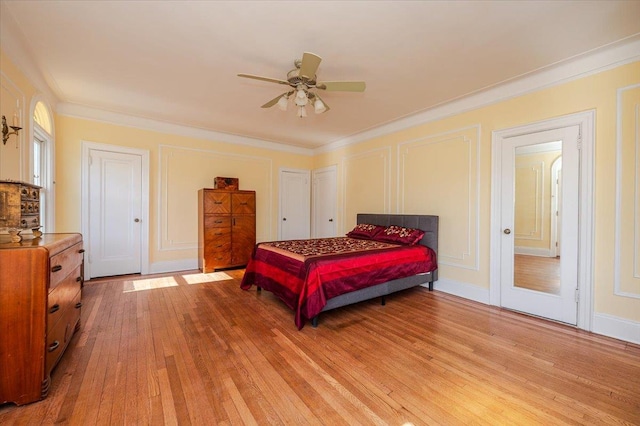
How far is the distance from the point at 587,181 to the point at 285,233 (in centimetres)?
508

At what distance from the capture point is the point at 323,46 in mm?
2508

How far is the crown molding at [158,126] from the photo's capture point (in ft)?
13.5

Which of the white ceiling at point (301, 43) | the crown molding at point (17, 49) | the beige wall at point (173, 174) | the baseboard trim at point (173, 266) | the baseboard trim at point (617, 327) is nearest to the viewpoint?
the white ceiling at point (301, 43)

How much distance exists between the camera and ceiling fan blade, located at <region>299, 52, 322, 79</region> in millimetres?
2078

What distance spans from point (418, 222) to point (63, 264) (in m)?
3.99

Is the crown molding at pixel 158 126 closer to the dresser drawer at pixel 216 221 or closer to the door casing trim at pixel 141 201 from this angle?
the door casing trim at pixel 141 201

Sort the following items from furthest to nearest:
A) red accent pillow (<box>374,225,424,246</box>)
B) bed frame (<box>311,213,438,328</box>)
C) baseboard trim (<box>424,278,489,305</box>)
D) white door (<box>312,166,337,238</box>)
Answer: white door (<box>312,166,337,238</box>)
red accent pillow (<box>374,225,424,246</box>)
baseboard trim (<box>424,278,489,305</box>)
bed frame (<box>311,213,438,328</box>)

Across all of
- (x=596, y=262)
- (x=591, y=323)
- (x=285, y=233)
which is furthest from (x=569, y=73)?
(x=285, y=233)

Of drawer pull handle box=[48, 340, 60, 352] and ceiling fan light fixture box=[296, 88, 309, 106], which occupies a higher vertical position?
ceiling fan light fixture box=[296, 88, 309, 106]

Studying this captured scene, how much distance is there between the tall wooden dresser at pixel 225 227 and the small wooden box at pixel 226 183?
0.52 feet

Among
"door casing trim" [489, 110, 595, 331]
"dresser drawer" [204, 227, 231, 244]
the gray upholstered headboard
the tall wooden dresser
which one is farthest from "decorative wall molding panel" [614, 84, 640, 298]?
"dresser drawer" [204, 227, 231, 244]

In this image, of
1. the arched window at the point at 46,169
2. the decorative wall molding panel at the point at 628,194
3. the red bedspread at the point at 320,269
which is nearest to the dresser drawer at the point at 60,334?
the red bedspread at the point at 320,269

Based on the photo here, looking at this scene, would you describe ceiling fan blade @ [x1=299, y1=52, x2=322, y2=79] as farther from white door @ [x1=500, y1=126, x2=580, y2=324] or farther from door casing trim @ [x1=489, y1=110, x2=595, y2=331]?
door casing trim @ [x1=489, y1=110, x2=595, y2=331]

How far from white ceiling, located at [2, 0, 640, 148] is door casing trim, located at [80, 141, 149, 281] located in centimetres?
81
